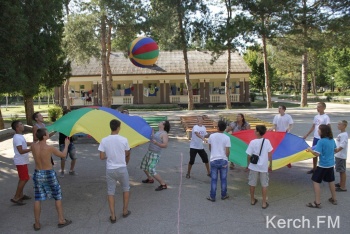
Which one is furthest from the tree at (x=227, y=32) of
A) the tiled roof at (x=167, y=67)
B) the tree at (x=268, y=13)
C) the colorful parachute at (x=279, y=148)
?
the colorful parachute at (x=279, y=148)

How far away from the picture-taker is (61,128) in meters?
7.18

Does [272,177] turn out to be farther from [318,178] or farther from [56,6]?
[56,6]

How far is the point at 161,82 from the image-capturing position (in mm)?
A: 35562

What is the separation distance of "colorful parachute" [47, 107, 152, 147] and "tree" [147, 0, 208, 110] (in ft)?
48.3

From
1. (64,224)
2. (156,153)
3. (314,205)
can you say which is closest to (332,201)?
(314,205)

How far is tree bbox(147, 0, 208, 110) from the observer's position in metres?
21.8

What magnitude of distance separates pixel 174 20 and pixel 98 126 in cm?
1940

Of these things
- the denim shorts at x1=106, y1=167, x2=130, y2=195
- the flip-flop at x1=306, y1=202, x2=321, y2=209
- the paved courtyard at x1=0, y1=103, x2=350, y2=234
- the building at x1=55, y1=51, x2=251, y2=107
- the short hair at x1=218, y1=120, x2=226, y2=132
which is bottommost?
the paved courtyard at x1=0, y1=103, x2=350, y2=234

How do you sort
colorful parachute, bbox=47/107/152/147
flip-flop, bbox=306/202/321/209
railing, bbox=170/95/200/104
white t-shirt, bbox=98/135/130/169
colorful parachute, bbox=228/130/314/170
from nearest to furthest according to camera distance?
white t-shirt, bbox=98/135/130/169 < flip-flop, bbox=306/202/321/209 < colorful parachute, bbox=47/107/152/147 < colorful parachute, bbox=228/130/314/170 < railing, bbox=170/95/200/104

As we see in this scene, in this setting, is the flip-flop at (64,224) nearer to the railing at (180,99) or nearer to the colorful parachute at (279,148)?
the colorful parachute at (279,148)

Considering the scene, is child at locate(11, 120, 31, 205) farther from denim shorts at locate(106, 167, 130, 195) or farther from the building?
the building

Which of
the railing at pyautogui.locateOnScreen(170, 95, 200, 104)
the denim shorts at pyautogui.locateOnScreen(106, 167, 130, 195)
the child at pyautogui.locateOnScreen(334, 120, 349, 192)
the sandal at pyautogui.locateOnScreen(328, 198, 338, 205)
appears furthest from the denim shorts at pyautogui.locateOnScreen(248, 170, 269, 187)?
the railing at pyautogui.locateOnScreen(170, 95, 200, 104)

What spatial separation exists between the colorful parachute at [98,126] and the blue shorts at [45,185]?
61.5 inches

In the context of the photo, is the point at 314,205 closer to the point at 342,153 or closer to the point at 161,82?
the point at 342,153
